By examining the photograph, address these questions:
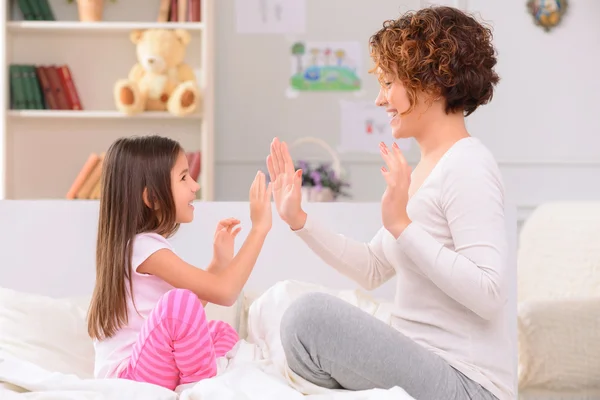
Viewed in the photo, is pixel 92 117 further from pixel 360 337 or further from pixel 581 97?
pixel 360 337

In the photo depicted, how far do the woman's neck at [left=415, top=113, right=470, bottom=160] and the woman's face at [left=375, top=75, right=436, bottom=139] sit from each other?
0.02 meters

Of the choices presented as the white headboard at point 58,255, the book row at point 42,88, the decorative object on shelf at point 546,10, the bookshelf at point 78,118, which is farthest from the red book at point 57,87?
the decorative object on shelf at point 546,10

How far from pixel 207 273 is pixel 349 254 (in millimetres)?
285

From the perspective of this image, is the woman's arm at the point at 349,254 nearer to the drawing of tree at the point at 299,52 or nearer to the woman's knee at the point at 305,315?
the woman's knee at the point at 305,315

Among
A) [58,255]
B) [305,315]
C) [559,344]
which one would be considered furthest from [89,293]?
[559,344]

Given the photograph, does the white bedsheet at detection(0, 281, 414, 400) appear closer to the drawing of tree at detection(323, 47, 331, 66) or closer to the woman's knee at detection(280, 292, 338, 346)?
the woman's knee at detection(280, 292, 338, 346)

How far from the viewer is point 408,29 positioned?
4.67 ft

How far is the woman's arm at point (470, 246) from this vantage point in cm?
125

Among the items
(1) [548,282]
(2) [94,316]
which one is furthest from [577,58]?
(2) [94,316]

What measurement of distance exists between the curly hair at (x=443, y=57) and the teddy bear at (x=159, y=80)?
224cm

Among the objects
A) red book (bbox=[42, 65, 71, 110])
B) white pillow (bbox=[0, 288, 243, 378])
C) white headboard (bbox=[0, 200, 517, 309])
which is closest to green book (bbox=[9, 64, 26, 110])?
red book (bbox=[42, 65, 71, 110])

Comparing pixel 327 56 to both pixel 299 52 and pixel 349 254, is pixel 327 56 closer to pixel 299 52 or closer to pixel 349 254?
pixel 299 52

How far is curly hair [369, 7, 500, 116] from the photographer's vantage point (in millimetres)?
1389

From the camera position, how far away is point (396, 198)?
1.28 meters
